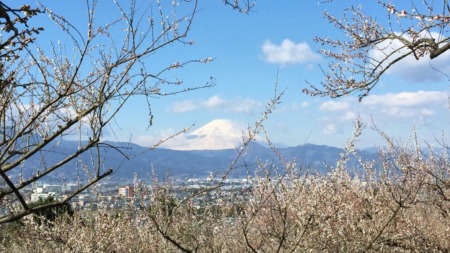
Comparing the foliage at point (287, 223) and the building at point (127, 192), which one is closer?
the foliage at point (287, 223)

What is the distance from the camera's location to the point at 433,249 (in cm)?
707

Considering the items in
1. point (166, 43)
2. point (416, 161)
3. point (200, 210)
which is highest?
point (166, 43)

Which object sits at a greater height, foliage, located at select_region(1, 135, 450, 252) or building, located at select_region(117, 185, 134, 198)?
building, located at select_region(117, 185, 134, 198)

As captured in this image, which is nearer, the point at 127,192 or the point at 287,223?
the point at 127,192

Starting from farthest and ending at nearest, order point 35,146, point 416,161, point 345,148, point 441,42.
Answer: point 416,161
point 345,148
point 441,42
point 35,146

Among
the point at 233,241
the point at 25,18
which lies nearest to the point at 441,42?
the point at 233,241

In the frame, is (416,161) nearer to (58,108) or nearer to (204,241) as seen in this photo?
(204,241)

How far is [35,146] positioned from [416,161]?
263 inches

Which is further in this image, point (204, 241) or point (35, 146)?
point (204, 241)

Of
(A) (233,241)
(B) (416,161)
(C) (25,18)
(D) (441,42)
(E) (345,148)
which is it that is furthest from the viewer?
(B) (416,161)

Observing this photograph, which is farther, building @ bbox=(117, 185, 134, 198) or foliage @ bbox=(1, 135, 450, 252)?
building @ bbox=(117, 185, 134, 198)

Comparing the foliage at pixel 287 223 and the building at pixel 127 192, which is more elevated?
the building at pixel 127 192

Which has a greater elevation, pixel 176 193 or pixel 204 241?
pixel 176 193

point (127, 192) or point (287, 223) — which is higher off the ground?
point (127, 192)
